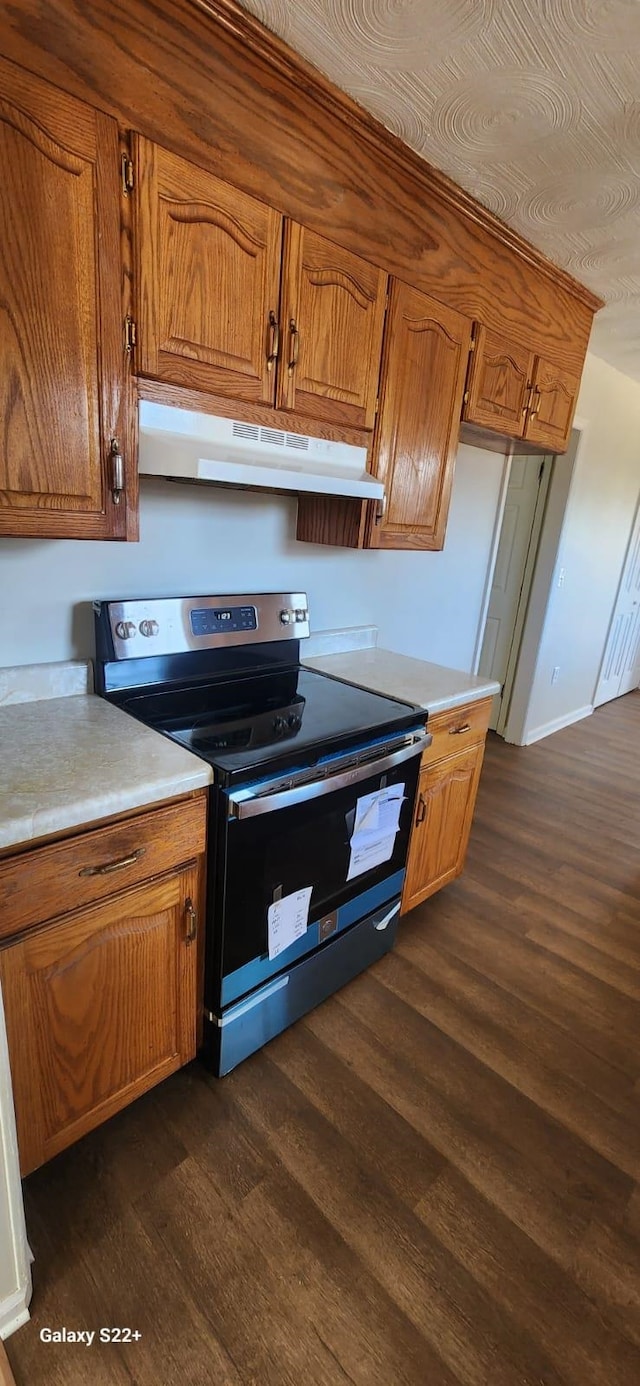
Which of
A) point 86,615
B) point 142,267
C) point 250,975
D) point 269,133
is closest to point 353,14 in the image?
point 269,133

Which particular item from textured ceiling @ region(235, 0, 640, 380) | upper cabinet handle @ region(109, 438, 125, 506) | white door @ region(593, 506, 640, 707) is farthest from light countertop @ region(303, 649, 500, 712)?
white door @ region(593, 506, 640, 707)

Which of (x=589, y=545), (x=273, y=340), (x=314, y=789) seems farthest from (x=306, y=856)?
(x=589, y=545)

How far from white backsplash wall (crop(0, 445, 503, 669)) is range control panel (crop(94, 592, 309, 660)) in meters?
0.08

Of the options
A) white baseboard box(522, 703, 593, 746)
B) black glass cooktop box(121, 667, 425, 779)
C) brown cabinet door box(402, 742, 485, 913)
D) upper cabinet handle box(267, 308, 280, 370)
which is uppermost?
upper cabinet handle box(267, 308, 280, 370)

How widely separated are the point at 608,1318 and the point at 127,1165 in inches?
40.1

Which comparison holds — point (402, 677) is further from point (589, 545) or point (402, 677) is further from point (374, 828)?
point (589, 545)

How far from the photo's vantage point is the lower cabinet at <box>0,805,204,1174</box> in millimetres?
1088

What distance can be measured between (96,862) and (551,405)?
7.59 feet

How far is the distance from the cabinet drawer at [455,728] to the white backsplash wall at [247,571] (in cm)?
62

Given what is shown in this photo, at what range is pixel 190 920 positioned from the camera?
1.32 m

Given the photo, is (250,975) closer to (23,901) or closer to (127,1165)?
(127,1165)

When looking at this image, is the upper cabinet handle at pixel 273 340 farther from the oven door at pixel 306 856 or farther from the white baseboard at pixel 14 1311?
the white baseboard at pixel 14 1311

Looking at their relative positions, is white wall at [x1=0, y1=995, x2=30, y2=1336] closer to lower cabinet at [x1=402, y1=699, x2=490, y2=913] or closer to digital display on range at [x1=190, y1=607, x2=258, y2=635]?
digital display on range at [x1=190, y1=607, x2=258, y2=635]

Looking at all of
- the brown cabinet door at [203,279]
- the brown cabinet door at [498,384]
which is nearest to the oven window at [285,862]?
the brown cabinet door at [203,279]
